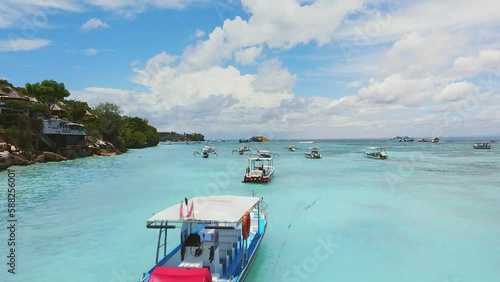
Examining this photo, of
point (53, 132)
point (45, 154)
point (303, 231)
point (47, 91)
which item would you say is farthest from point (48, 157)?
point (303, 231)

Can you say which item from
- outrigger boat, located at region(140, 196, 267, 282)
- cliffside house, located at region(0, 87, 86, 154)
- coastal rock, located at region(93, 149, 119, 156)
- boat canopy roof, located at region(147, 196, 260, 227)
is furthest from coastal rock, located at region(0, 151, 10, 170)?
outrigger boat, located at region(140, 196, 267, 282)

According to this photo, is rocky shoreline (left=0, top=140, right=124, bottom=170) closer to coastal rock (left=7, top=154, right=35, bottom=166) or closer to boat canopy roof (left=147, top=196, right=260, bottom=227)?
coastal rock (left=7, top=154, right=35, bottom=166)

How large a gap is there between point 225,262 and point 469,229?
1497 cm

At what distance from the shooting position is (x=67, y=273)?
12578 millimetres

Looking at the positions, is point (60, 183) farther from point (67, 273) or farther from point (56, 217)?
point (67, 273)

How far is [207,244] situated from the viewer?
9914 millimetres

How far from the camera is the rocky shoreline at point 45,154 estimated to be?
43656 millimetres

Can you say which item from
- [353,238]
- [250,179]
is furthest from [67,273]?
[250,179]

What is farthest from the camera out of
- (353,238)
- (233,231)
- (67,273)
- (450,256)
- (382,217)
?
(382,217)

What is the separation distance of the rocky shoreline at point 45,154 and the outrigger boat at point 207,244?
42993mm

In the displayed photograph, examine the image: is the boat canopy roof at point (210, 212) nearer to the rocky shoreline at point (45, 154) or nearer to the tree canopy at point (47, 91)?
the rocky shoreline at point (45, 154)

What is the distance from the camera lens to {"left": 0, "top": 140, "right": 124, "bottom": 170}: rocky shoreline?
1719 inches

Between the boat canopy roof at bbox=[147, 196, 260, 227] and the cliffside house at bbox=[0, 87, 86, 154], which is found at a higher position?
the cliffside house at bbox=[0, 87, 86, 154]

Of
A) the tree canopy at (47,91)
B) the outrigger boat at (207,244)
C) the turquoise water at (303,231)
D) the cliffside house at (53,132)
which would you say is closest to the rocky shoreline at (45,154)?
the cliffside house at (53,132)
